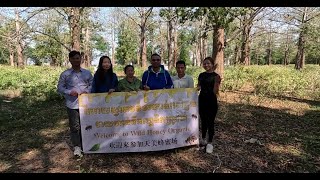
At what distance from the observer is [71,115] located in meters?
4.96

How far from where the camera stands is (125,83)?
201 inches

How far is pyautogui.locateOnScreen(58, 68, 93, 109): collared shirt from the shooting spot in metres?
4.84

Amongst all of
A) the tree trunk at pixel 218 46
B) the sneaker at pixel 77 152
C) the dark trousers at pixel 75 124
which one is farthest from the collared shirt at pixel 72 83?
the tree trunk at pixel 218 46

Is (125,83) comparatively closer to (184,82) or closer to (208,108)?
(184,82)

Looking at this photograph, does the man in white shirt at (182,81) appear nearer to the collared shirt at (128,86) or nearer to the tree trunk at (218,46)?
the collared shirt at (128,86)

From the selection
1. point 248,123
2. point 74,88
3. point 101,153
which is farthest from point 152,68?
point 248,123

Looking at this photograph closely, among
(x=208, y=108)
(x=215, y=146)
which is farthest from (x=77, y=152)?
(x=215, y=146)

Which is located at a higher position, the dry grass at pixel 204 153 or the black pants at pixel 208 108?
the black pants at pixel 208 108

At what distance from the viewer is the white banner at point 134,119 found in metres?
5.00

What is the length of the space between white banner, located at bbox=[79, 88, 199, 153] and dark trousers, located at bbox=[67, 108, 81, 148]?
0.30ft

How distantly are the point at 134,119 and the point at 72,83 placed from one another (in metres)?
1.13

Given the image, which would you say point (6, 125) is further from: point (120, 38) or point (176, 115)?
point (120, 38)

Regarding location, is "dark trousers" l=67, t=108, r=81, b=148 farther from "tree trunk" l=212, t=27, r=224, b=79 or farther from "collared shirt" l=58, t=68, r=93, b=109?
"tree trunk" l=212, t=27, r=224, b=79

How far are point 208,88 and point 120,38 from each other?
1582 inches
